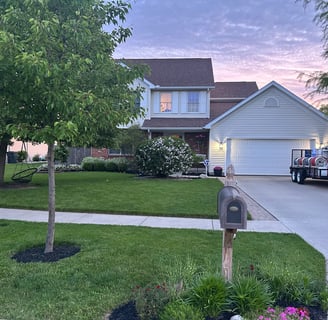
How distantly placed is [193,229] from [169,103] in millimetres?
17595

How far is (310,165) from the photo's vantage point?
15523 mm

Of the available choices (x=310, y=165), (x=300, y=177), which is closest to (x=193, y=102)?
(x=300, y=177)

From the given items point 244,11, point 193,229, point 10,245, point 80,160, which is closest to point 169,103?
point 80,160

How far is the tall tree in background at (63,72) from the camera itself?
13.0 feet

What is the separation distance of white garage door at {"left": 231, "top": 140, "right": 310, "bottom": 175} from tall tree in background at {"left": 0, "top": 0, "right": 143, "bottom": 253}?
16350 millimetres

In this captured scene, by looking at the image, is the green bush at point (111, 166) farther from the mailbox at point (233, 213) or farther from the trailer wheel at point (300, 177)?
the mailbox at point (233, 213)

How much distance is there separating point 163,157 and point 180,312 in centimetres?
1426

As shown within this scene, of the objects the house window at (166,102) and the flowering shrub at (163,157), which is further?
the house window at (166,102)

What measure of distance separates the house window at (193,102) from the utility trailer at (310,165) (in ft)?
25.9

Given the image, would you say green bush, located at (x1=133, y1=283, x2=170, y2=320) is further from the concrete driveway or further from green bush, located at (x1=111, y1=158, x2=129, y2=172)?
green bush, located at (x1=111, y1=158, x2=129, y2=172)

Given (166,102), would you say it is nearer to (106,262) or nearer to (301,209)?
(301,209)

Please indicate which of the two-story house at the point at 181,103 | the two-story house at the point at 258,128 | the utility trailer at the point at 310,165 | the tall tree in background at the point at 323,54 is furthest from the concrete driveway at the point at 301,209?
the two-story house at the point at 181,103

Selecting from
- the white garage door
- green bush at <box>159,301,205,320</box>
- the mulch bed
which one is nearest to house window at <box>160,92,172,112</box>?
the white garage door

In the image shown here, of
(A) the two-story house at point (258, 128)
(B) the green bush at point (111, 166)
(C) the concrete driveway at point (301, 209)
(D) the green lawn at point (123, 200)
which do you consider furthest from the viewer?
(B) the green bush at point (111, 166)
